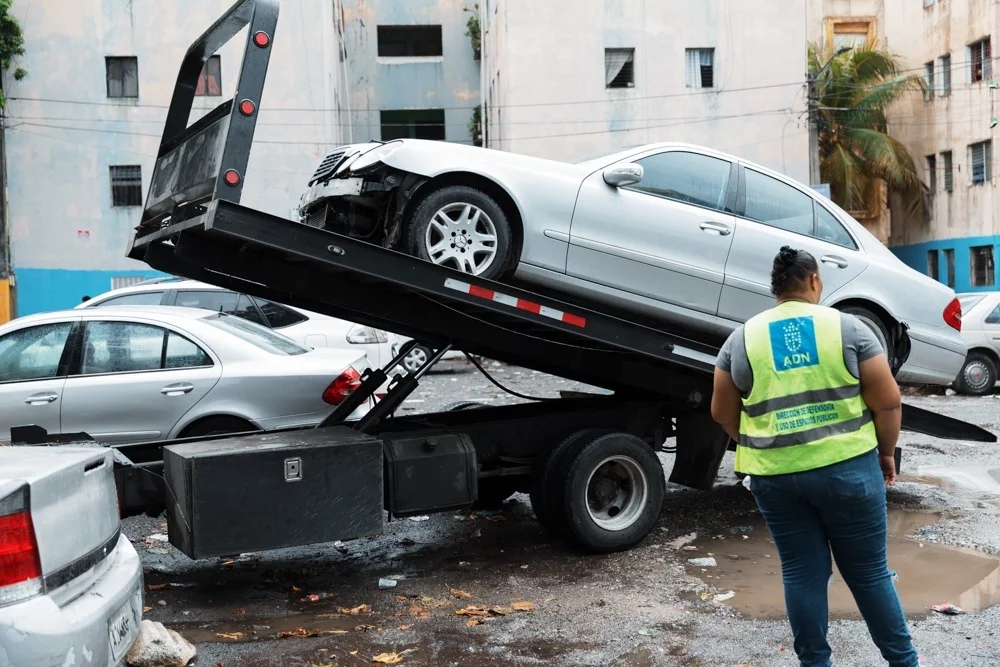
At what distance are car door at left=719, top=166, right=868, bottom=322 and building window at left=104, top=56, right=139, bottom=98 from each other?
79.1 feet

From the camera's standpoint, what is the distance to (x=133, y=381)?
7.19 metres

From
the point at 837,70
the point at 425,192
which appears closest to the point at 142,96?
the point at 837,70

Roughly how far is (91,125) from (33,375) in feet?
72.8

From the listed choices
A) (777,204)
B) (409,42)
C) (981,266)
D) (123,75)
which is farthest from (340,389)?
(409,42)

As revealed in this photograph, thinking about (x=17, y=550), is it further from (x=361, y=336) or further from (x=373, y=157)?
(x=361, y=336)

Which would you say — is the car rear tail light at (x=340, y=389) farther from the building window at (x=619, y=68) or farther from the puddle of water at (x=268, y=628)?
the building window at (x=619, y=68)

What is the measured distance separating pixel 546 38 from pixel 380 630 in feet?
81.0

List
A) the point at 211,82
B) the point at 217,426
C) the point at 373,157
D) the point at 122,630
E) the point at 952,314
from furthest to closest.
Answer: the point at 211,82, the point at 952,314, the point at 217,426, the point at 373,157, the point at 122,630

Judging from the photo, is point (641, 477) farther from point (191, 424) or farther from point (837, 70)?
point (837, 70)

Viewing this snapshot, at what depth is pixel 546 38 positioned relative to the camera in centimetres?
2794

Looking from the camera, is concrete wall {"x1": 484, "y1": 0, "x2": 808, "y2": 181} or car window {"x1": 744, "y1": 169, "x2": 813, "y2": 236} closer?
car window {"x1": 744, "y1": 169, "x2": 813, "y2": 236}

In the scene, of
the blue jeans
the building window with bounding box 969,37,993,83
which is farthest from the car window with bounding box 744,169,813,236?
the building window with bounding box 969,37,993,83

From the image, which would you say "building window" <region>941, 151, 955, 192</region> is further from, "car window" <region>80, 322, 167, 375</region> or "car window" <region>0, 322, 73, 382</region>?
"car window" <region>0, 322, 73, 382</region>

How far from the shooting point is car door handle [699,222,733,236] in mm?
6691
